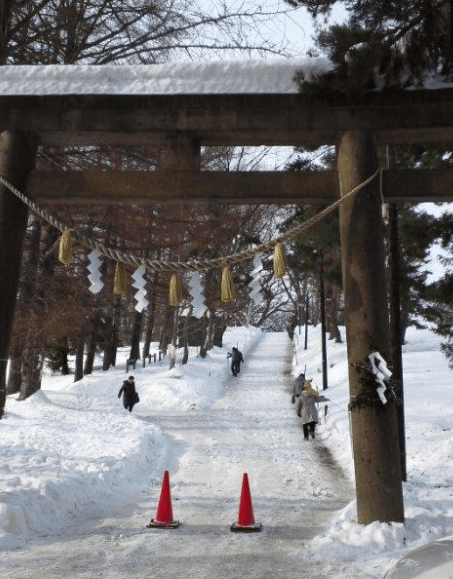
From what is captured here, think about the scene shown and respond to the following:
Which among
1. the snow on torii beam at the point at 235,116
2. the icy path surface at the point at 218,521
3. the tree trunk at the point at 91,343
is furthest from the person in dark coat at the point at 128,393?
the snow on torii beam at the point at 235,116

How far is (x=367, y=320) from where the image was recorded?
719cm

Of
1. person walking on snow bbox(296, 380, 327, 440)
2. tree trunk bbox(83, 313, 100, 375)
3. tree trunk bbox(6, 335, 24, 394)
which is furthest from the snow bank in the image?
tree trunk bbox(83, 313, 100, 375)

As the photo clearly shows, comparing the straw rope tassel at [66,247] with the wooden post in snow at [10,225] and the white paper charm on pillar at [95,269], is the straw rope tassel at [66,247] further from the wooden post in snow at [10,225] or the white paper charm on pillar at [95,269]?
the wooden post in snow at [10,225]

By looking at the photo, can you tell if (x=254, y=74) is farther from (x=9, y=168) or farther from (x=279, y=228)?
(x=279, y=228)

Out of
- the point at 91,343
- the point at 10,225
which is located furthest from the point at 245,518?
the point at 91,343

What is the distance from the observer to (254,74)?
24.4 ft

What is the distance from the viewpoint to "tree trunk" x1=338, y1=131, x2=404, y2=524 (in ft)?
22.9

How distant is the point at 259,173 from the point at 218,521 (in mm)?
4836

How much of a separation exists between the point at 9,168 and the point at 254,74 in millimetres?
3335

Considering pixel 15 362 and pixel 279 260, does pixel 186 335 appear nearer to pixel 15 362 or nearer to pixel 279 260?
pixel 15 362

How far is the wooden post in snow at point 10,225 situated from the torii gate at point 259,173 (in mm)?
13

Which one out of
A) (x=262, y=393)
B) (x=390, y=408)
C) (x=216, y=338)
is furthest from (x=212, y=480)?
(x=216, y=338)

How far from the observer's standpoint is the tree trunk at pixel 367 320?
6965 mm

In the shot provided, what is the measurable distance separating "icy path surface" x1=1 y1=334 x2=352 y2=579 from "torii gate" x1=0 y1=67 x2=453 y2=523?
147cm
